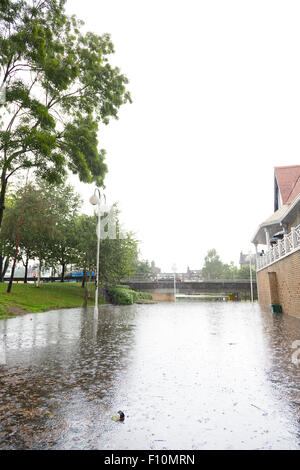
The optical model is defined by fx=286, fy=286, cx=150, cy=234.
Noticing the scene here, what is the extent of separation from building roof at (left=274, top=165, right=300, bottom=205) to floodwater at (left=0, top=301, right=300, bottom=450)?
21.4 m

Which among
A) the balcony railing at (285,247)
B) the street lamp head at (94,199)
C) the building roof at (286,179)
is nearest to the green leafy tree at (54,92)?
the street lamp head at (94,199)

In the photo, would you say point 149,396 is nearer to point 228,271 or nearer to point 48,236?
point 48,236

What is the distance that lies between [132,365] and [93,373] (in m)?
0.93

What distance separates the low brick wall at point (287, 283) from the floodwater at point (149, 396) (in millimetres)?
8702

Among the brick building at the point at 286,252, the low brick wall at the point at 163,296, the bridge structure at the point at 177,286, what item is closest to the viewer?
the brick building at the point at 286,252

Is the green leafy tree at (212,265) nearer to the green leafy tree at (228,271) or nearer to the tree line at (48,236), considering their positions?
the green leafy tree at (228,271)

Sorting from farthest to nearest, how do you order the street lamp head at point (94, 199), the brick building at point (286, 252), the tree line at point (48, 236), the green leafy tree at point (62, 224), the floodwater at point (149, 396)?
1. the green leafy tree at point (62, 224)
2. the tree line at point (48, 236)
3. the street lamp head at point (94, 199)
4. the brick building at point (286, 252)
5. the floodwater at point (149, 396)

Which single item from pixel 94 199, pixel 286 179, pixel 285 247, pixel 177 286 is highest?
pixel 286 179

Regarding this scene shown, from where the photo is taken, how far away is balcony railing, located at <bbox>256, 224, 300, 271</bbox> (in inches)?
610

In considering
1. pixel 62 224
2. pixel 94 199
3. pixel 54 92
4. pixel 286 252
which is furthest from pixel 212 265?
pixel 54 92

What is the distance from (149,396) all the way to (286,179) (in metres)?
27.9

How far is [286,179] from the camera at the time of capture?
27.5 meters

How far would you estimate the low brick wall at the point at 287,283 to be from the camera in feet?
51.1
